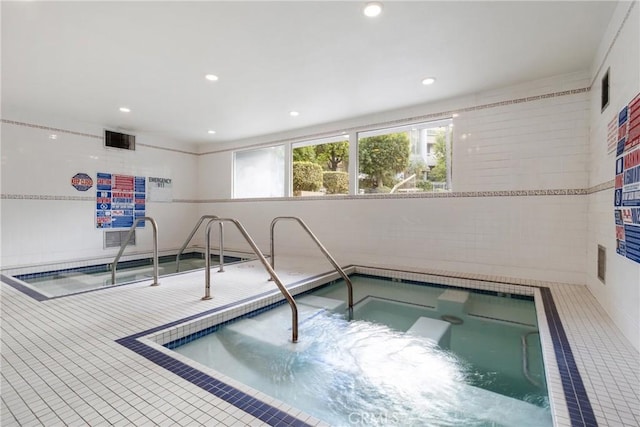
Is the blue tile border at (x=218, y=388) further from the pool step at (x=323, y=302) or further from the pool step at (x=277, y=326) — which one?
the pool step at (x=323, y=302)

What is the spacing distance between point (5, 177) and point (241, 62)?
436cm

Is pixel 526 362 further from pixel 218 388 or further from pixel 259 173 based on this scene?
pixel 259 173

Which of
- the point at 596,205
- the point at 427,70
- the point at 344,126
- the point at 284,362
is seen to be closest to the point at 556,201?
the point at 596,205

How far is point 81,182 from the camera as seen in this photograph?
5379 mm

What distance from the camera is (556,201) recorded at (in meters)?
3.57

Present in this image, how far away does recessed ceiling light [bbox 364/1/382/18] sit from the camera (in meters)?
2.29

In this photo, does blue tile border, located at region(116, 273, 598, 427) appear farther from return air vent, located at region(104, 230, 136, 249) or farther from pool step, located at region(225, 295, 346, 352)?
return air vent, located at region(104, 230, 136, 249)

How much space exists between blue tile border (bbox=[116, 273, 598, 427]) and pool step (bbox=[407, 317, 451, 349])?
0.75 metres

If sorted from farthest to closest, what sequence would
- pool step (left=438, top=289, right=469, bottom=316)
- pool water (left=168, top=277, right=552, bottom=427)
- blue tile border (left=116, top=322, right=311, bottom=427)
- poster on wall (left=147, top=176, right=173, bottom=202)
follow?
1. poster on wall (left=147, top=176, right=173, bottom=202)
2. pool step (left=438, top=289, right=469, bottom=316)
3. pool water (left=168, top=277, right=552, bottom=427)
4. blue tile border (left=116, top=322, right=311, bottom=427)

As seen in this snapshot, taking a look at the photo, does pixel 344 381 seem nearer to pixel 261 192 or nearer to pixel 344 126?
pixel 344 126

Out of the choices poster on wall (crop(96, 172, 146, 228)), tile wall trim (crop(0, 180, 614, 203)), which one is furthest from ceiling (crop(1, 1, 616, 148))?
poster on wall (crop(96, 172, 146, 228))

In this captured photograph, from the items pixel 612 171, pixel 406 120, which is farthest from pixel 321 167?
pixel 612 171

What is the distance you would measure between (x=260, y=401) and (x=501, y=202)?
12.3ft

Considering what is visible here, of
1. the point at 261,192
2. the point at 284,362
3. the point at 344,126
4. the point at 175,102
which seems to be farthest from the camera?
the point at 261,192
